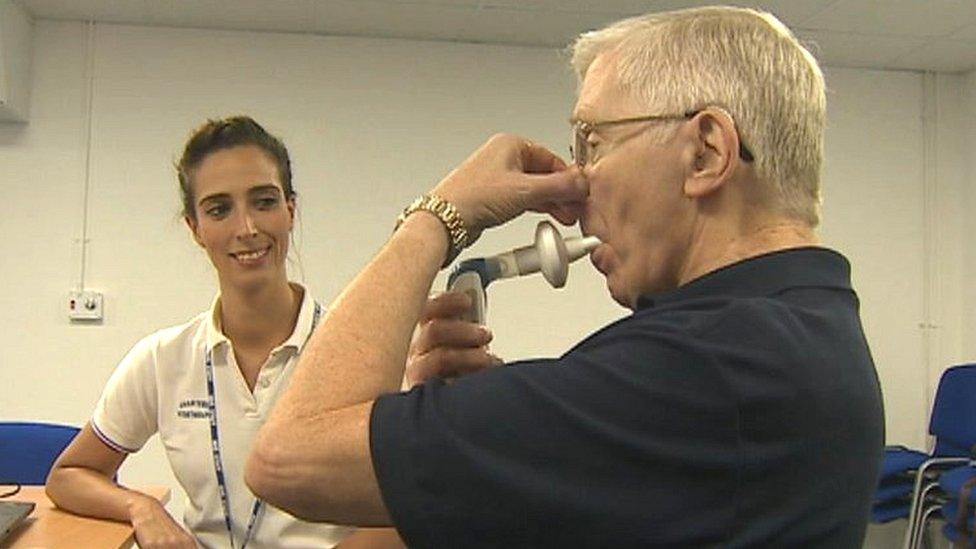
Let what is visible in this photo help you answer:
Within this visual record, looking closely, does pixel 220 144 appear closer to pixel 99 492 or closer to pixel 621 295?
pixel 99 492

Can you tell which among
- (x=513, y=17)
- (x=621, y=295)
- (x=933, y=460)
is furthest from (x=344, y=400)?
(x=933, y=460)

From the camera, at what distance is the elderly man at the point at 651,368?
72 centimetres

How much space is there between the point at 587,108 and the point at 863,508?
1.43 ft

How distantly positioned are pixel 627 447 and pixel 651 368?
0.06 meters

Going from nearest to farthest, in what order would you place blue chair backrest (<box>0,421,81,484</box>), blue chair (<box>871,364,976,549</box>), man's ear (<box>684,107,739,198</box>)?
man's ear (<box>684,107,739,198</box>) < blue chair backrest (<box>0,421,81,484</box>) < blue chair (<box>871,364,976,549</box>)

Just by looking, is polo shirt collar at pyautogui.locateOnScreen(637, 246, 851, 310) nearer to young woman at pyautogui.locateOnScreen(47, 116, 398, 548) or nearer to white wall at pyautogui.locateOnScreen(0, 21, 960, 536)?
young woman at pyautogui.locateOnScreen(47, 116, 398, 548)

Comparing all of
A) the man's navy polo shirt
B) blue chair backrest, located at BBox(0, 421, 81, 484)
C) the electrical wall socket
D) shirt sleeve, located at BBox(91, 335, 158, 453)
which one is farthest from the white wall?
the man's navy polo shirt

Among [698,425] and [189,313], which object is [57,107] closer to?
[189,313]

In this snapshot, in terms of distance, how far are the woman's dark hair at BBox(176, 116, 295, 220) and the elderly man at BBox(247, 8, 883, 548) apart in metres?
1.00

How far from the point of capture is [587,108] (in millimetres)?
922

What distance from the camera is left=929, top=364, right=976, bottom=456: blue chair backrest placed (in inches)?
156

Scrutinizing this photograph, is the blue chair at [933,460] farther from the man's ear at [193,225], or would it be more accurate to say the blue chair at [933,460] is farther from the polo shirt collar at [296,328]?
the man's ear at [193,225]

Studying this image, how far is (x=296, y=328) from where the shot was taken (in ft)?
5.90

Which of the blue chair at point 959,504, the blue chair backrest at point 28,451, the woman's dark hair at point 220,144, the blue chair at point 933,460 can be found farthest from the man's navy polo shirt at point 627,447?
the blue chair at point 933,460
